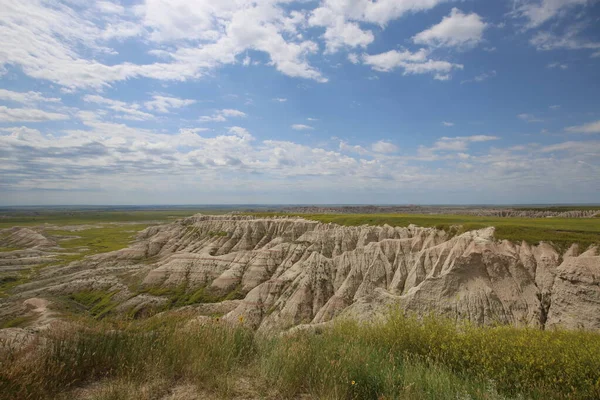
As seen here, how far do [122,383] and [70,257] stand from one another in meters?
100

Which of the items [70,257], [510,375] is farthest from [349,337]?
[70,257]

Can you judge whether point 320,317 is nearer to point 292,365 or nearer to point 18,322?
point 292,365

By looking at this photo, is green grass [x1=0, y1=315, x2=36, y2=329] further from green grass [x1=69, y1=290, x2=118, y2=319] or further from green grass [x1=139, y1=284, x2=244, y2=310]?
green grass [x1=139, y1=284, x2=244, y2=310]

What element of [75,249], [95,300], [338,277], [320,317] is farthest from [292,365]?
[75,249]

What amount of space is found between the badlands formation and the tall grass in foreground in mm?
1982

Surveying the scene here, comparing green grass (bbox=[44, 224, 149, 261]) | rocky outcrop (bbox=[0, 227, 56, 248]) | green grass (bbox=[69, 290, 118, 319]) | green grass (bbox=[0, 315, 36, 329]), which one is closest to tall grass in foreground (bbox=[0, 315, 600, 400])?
green grass (bbox=[0, 315, 36, 329])

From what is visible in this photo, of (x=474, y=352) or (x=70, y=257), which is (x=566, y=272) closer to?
(x=474, y=352)

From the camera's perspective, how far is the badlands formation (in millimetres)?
25594

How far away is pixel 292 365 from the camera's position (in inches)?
236

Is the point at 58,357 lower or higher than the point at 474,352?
higher

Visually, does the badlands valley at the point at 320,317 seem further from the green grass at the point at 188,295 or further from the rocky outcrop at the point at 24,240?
the rocky outcrop at the point at 24,240

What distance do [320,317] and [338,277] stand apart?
784 cm

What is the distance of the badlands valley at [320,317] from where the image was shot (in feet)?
18.8

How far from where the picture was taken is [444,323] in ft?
28.8
